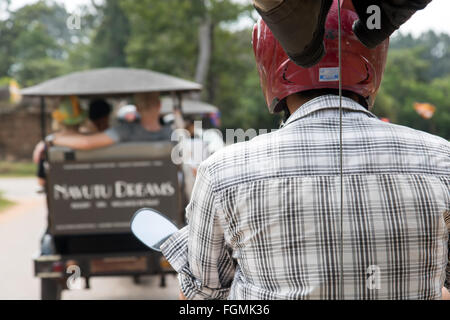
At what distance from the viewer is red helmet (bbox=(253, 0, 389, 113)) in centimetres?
149

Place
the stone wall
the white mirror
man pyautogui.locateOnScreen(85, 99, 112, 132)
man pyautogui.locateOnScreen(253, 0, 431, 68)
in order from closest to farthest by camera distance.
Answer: man pyautogui.locateOnScreen(253, 0, 431, 68) < the white mirror < man pyautogui.locateOnScreen(85, 99, 112, 132) < the stone wall

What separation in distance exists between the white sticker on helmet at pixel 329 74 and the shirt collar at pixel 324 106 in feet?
0.14

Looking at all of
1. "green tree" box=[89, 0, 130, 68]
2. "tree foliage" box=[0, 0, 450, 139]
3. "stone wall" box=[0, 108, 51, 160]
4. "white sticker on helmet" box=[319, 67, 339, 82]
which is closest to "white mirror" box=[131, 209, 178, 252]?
"white sticker on helmet" box=[319, 67, 339, 82]

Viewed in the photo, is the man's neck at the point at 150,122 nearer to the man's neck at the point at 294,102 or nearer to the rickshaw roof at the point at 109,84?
the rickshaw roof at the point at 109,84

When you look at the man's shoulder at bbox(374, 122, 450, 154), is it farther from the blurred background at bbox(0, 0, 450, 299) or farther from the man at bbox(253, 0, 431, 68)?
the blurred background at bbox(0, 0, 450, 299)

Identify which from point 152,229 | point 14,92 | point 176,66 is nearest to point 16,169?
point 176,66

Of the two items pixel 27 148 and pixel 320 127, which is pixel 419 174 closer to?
pixel 320 127

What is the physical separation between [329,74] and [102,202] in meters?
3.79

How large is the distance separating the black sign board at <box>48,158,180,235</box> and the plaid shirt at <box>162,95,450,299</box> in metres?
3.62

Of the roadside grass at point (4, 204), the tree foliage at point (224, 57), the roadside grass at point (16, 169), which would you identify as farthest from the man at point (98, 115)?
the roadside grass at point (16, 169)

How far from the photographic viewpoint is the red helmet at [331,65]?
58.7 inches

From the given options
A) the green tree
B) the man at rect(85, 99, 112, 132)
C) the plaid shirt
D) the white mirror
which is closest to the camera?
the plaid shirt

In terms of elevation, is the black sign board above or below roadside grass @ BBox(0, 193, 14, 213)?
above

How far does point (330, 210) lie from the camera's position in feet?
4.37
